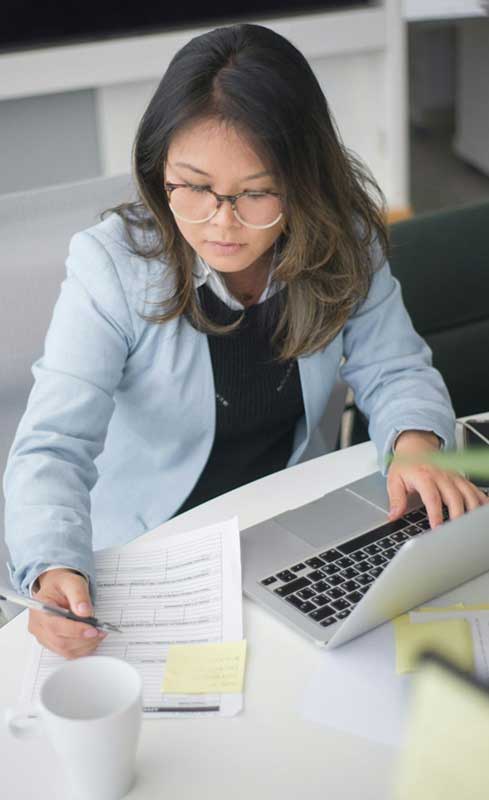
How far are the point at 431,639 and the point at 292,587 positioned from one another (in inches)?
6.3

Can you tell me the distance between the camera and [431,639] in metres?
1.04

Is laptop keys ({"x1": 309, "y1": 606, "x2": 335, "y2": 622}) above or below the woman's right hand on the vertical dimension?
below

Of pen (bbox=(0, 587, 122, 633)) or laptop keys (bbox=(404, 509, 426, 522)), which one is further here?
laptop keys (bbox=(404, 509, 426, 522))

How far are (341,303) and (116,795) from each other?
81 centimetres

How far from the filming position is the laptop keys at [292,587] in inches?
43.9

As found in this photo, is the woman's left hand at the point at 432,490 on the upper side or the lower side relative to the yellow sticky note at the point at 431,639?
Result: lower

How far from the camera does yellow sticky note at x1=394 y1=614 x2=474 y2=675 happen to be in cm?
101

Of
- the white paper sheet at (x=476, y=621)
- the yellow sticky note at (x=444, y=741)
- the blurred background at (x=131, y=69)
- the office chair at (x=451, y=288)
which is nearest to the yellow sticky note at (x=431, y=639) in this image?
the white paper sheet at (x=476, y=621)

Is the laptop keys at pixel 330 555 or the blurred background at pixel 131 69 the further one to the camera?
the blurred background at pixel 131 69

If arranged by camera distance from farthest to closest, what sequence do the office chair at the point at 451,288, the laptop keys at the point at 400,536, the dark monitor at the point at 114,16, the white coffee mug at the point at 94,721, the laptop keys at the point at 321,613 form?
1. the dark monitor at the point at 114,16
2. the office chair at the point at 451,288
3. the laptop keys at the point at 400,536
4. the laptop keys at the point at 321,613
5. the white coffee mug at the point at 94,721

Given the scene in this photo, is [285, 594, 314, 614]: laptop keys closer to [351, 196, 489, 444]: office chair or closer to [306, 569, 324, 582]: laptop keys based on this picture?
[306, 569, 324, 582]: laptop keys

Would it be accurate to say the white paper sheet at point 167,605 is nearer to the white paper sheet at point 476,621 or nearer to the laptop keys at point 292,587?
the laptop keys at point 292,587

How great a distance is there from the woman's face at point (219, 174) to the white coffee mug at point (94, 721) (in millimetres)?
591

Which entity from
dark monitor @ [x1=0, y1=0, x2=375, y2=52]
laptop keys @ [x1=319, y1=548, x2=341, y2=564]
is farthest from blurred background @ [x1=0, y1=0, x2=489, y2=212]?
laptop keys @ [x1=319, y1=548, x2=341, y2=564]
